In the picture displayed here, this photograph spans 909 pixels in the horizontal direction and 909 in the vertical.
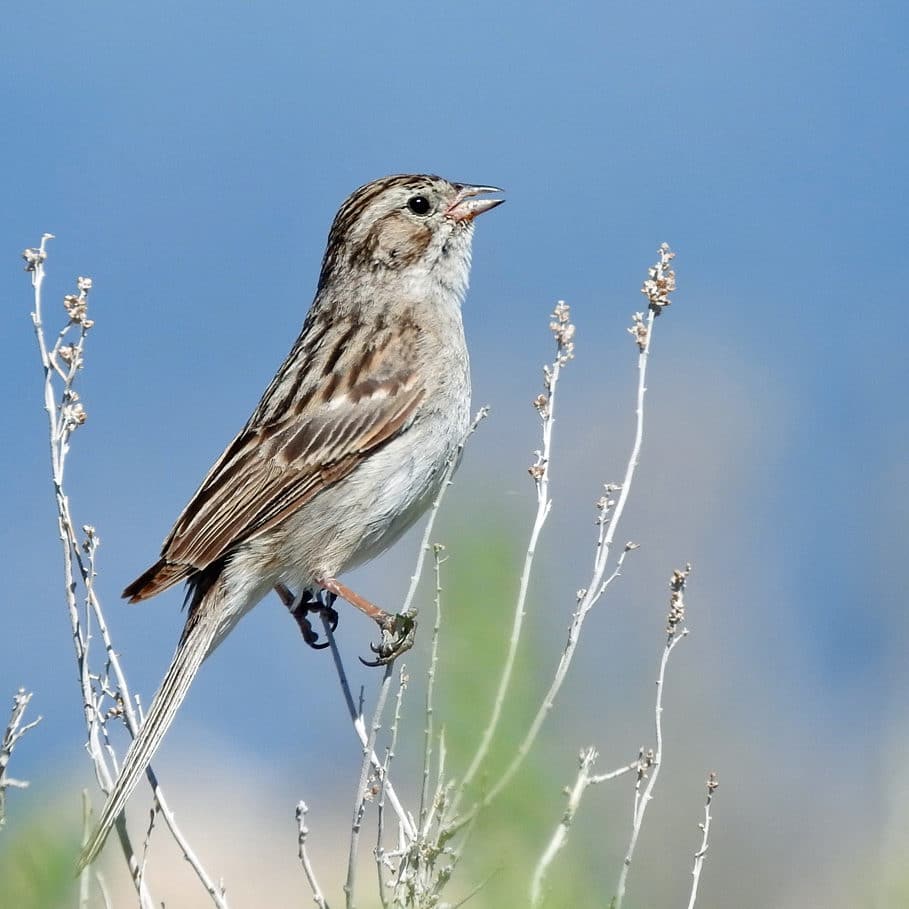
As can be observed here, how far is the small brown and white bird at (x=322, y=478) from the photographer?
5.88 m

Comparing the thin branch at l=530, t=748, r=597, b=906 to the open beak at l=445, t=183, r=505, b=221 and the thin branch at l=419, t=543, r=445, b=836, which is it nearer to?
the thin branch at l=419, t=543, r=445, b=836

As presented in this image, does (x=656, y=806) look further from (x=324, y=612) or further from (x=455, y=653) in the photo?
(x=455, y=653)

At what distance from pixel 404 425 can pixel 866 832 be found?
12.9 ft

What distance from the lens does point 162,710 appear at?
17.7 feet

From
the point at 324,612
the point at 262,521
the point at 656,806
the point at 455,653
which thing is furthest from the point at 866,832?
the point at 455,653

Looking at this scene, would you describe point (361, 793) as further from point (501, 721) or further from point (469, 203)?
point (469, 203)

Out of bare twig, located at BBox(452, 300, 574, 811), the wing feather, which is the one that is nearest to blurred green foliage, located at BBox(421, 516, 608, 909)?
bare twig, located at BBox(452, 300, 574, 811)

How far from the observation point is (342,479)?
6.04 m

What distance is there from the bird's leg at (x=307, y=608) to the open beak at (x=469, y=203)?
5.71 feet

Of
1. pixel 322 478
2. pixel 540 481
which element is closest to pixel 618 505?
pixel 540 481

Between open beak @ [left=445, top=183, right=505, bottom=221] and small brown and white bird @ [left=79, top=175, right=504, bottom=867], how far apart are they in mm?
488

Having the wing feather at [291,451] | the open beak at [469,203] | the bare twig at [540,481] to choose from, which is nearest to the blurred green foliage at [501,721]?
the bare twig at [540,481]

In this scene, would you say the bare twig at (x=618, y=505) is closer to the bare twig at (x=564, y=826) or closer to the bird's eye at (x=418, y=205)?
the bare twig at (x=564, y=826)

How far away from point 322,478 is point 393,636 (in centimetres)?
81
